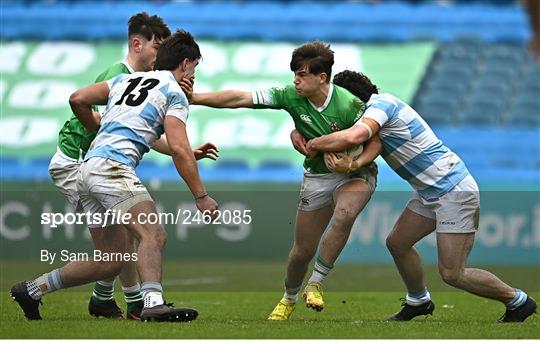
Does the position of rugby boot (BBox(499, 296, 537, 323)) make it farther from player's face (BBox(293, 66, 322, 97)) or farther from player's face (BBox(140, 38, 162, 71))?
player's face (BBox(140, 38, 162, 71))

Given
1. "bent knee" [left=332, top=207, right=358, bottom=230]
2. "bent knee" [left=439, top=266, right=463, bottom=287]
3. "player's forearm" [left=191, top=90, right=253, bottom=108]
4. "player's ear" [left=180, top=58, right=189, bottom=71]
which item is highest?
"player's ear" [left=180, top=58, right=189, bottom=71]

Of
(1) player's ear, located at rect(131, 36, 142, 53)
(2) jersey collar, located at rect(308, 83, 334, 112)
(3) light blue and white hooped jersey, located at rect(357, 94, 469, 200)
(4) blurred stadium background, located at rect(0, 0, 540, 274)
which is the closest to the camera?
(3) light blue and white hooped jersey, located at rect(357, 94, 469, 200)

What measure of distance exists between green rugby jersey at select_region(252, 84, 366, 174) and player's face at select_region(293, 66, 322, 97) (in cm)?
18

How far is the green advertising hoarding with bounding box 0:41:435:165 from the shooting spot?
81.7 feet

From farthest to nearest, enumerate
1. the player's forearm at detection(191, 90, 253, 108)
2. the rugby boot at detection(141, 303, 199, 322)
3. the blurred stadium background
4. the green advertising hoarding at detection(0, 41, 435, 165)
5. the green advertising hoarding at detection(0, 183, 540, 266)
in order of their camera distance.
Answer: the green advertising hoarding at detection(0, 41, 435, 165) → the blurred stadium background → the green advertising hoarding at detection(0, 183, 540, 266) → the player's forearm at detection(191, 90, 253, 108) → the rugby boot at detection(141, 303, 199, 322)

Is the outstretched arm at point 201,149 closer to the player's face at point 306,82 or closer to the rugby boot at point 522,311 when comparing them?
the player's face at point 306,82

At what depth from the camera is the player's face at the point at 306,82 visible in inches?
420

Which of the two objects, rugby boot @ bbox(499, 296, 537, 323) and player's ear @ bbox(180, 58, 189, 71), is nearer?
player's ear @ bbox(180, 58, 189, 71)

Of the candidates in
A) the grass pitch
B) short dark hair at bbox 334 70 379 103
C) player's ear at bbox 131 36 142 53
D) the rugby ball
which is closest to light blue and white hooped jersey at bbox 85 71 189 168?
player's ear at bbox 131 36 142 53

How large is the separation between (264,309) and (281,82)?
13.8m

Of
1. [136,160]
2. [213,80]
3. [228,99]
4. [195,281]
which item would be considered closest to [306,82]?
[228,99]

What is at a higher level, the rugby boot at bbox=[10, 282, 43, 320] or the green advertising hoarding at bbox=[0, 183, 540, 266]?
the rugby boot at bbox=[10, 282, 43, 320]

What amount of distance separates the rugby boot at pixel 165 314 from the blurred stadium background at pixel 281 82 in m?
10.7

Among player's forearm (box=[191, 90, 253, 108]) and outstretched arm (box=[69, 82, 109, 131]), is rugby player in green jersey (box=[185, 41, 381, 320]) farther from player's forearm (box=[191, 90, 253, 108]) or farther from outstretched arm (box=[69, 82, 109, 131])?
outstretched arm (box=[69, 82, 109, 131])
